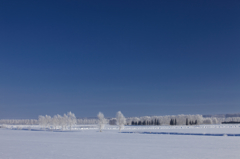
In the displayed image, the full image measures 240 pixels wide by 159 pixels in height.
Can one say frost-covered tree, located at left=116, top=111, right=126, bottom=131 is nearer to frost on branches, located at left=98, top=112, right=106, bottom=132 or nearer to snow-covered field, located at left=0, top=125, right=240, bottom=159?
frost on branches, located at left=98, top=112, right=106, bottom=132

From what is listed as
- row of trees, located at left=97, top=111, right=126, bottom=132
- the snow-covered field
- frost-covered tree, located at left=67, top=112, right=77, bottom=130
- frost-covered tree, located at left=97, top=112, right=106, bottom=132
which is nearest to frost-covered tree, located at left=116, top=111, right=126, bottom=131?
row of trees, located at left=97, top=111, right=126, bottom=132

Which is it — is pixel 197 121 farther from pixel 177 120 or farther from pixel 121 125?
pixel 121 125

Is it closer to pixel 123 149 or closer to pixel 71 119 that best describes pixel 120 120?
pixel 71 119

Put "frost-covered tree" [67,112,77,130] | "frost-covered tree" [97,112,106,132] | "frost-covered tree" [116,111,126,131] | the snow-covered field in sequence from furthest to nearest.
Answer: "frost-covered tree" [67,112,77,130]
"frost-covered tree" [116,111,126,131]
"frost-covered tree" [97,112,106,132]
the snow-covered field

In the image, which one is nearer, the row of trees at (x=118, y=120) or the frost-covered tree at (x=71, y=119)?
the row of trees at (x=118, y=120)

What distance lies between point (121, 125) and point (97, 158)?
71196mm

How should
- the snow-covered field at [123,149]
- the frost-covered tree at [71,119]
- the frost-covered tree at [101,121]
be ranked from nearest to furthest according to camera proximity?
the snow-covered field at [123,149] < the frost-covered tree at [101,121] < the frost-covered tree at [71,119]

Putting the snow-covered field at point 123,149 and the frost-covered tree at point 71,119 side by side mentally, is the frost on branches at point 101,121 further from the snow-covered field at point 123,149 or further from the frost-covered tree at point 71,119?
the snow-covered field at point 123,149

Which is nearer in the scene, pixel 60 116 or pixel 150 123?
pixel 60 116

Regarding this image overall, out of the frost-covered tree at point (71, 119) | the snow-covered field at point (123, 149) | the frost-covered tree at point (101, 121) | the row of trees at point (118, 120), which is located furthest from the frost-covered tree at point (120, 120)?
the snow-covered field at point (123, 149)

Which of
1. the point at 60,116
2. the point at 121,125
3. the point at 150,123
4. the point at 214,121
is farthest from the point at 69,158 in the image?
the point at 214,121

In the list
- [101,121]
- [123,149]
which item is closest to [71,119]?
[101,121]

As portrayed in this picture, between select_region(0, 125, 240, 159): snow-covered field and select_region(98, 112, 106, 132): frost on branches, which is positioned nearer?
select_region(0, 125, 240, 159): snow-covered field

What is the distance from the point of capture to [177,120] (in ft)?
545
